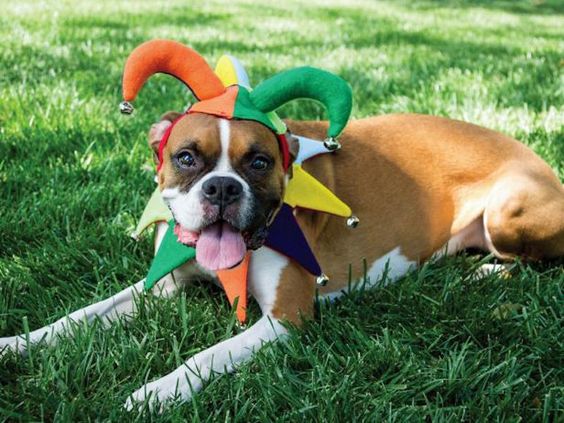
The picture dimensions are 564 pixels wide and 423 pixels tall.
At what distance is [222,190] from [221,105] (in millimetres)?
342

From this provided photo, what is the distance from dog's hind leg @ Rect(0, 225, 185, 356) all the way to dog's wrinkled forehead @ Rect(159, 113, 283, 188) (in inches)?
22.6

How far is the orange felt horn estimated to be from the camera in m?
2.72

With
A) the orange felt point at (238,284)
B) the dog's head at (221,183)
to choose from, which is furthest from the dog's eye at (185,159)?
the orange felt point at (238,284)

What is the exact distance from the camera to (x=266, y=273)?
3000mm

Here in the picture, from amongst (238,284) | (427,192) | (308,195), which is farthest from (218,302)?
(427,192)

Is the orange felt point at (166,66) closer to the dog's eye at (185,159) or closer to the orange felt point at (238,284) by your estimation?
the dog's eye at (185,159)

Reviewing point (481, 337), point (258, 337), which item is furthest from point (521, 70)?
point (258, 337)

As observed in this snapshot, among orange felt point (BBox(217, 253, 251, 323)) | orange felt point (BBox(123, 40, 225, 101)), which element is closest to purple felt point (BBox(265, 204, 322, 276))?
orange felt point (BBox(217, 253, 251, 323))

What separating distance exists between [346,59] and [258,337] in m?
5.40

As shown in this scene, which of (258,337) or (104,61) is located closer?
(258,337)

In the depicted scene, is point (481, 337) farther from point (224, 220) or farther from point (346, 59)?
point (346, 59)

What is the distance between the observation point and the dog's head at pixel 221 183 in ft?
8.66

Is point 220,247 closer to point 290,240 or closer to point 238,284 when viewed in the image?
point 238,284

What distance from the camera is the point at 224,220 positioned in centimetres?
267
